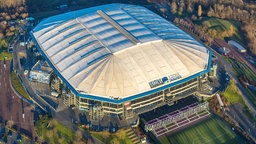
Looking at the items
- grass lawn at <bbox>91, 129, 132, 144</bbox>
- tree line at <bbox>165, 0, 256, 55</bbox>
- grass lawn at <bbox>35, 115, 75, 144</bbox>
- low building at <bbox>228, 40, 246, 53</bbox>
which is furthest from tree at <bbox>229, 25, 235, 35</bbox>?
grass lawn at <bbox>35, 115, 75, 144</bbox>

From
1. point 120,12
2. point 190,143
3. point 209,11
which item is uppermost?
point 120,12

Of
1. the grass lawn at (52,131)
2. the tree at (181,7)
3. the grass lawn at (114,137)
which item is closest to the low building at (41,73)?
the grass lawn at (52,131)

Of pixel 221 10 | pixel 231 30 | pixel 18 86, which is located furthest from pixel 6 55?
pixel 221 10

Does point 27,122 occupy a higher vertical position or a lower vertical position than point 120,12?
lower

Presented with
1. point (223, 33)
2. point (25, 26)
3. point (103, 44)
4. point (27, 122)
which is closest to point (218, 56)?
point (223, 33)

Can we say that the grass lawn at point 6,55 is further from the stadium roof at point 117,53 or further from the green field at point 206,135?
the green field at point 206,135

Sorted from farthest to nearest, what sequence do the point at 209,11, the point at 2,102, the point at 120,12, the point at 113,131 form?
the point at 209,11, the point at 120,12, the point at 2,102, the point at 113,131

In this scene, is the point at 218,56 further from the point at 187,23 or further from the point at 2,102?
the point at 2,102
